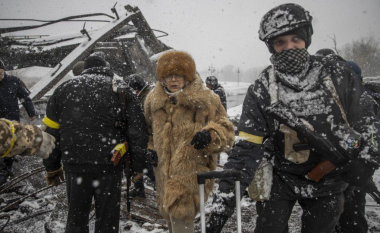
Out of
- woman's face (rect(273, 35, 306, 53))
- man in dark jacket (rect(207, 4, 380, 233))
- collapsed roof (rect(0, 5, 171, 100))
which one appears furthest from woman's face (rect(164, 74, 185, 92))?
collapsed roof (rect(0, 5, 171, 100))

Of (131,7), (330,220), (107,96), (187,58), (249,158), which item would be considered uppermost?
(131,7)

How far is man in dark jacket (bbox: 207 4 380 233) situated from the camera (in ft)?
5.06

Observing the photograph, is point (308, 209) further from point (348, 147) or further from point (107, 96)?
point (107, 96)

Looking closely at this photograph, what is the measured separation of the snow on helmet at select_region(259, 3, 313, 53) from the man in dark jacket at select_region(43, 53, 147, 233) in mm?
1569

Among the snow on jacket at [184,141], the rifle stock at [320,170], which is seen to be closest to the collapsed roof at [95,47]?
the snow on jacket at [184,141]

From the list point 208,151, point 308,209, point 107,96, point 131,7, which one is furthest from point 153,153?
point 131,7

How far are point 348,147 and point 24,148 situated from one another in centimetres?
208

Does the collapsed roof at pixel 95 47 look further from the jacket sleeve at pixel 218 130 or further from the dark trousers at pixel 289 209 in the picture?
the dark trousers at pixel 289 209

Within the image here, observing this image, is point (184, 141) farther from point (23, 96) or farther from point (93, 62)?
point (23, 96)

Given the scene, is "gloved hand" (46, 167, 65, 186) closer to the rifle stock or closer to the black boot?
the black boot

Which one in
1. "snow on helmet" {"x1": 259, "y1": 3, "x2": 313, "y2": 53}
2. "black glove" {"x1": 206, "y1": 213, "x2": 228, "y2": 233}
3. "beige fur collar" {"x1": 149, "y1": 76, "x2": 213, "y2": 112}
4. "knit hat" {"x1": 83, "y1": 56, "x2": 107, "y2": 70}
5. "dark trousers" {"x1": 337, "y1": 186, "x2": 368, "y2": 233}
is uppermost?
"snow on helmet" {"x1": 259, "y1": 3, "x2": 313, "y2": 53}

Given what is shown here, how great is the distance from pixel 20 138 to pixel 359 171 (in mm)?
2171

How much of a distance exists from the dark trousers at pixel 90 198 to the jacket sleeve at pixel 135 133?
31 centimetres

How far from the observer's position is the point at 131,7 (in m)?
8.00
